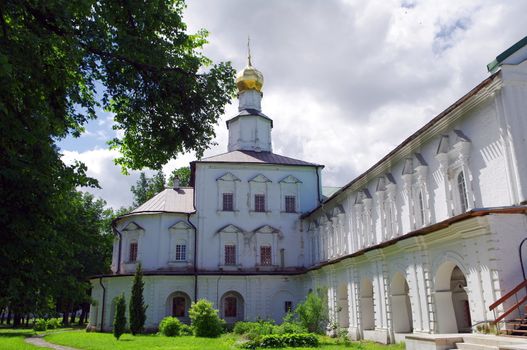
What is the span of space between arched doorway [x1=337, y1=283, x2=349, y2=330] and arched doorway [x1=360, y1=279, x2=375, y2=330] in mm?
2339

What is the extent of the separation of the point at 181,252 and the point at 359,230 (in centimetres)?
1258

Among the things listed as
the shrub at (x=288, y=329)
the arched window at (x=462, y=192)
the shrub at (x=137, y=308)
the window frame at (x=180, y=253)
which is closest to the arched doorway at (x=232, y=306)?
the window frame at (x=180, y=253)

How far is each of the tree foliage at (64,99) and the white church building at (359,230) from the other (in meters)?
7.15

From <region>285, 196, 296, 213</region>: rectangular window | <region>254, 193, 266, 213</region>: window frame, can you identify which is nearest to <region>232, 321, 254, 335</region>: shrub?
<region>254, 193, 266, 213</region>: window frame

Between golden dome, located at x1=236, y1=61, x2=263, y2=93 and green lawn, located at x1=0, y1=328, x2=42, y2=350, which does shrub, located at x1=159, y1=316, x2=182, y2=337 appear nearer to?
green lawn, located at x1=0, y1=328, x2=42, y2=350

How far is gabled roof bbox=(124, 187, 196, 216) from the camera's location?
1238 inches

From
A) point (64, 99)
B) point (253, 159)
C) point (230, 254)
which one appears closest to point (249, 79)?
point (253, 159)

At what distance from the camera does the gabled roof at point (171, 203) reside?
103 feet

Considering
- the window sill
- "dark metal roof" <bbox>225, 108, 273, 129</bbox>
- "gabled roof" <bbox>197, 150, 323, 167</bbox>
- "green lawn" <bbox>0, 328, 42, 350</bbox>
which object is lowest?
"green lawn" <bbox>0, 328, 42, 350</bbox>

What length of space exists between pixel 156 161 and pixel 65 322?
138ft

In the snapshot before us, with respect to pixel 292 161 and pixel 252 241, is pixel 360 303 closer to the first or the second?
pixel 252 241

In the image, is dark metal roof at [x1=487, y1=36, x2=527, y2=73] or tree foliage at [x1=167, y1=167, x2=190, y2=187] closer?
dark metal roof at [x1=487, y1=36, x2=527, y2=73]

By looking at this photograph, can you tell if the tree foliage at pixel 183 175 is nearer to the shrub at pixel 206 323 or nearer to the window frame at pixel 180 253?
the window frame at pixel 180 253

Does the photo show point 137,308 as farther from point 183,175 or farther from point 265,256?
point 183,175
